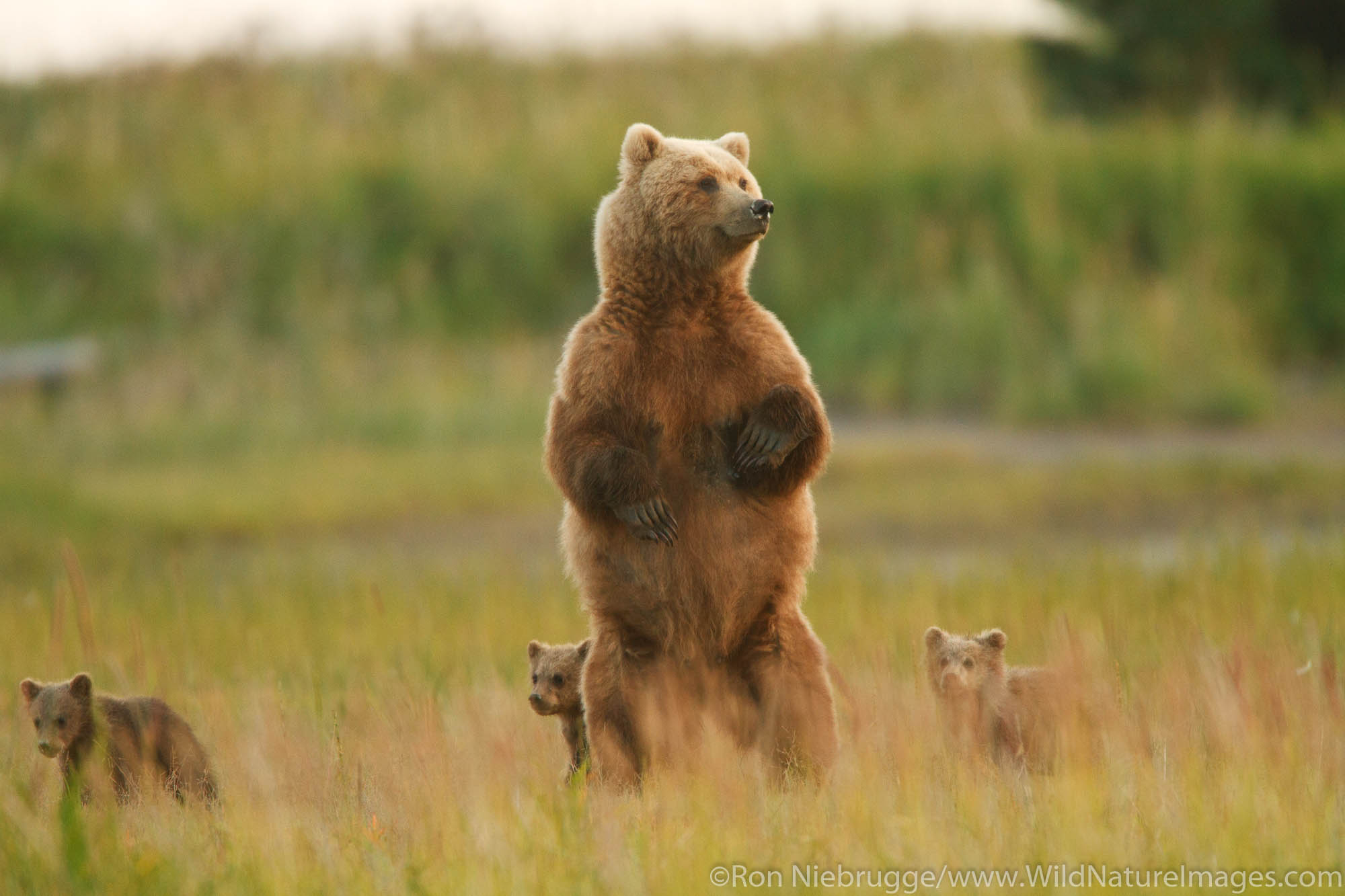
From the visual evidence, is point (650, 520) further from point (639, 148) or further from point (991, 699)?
point (991, 699)

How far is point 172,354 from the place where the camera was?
1496cm

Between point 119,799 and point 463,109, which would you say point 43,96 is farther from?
point 119,799

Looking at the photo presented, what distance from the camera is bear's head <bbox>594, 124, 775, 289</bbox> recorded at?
12.2 ft

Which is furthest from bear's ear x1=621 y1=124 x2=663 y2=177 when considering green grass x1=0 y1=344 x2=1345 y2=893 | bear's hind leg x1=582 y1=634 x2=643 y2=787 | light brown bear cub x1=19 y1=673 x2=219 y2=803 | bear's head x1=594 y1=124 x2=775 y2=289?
light brown bear cub x1=19 y1=673 x2=219 y2=803

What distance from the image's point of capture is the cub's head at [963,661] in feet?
A: 13.4

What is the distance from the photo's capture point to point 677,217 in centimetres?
374

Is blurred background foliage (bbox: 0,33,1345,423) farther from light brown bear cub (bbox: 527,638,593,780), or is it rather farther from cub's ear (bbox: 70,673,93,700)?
cub's ear (bbox: 70,673,93,700)

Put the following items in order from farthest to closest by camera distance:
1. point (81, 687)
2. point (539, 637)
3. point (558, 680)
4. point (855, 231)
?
point (855, 231)
point (539, 637)
point (558, 680)
point (81, 687)

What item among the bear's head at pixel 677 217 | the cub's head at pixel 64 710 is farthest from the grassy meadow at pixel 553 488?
the bear's head at pixel 677 217

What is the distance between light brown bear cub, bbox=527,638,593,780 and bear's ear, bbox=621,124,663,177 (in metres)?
1.19

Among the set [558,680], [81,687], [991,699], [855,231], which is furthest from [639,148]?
[855,231]

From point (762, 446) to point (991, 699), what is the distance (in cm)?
102

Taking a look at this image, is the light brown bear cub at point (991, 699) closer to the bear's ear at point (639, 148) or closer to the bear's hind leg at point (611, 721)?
the bear's hind leg at point (611, 721)

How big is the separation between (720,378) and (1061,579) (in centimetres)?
340
